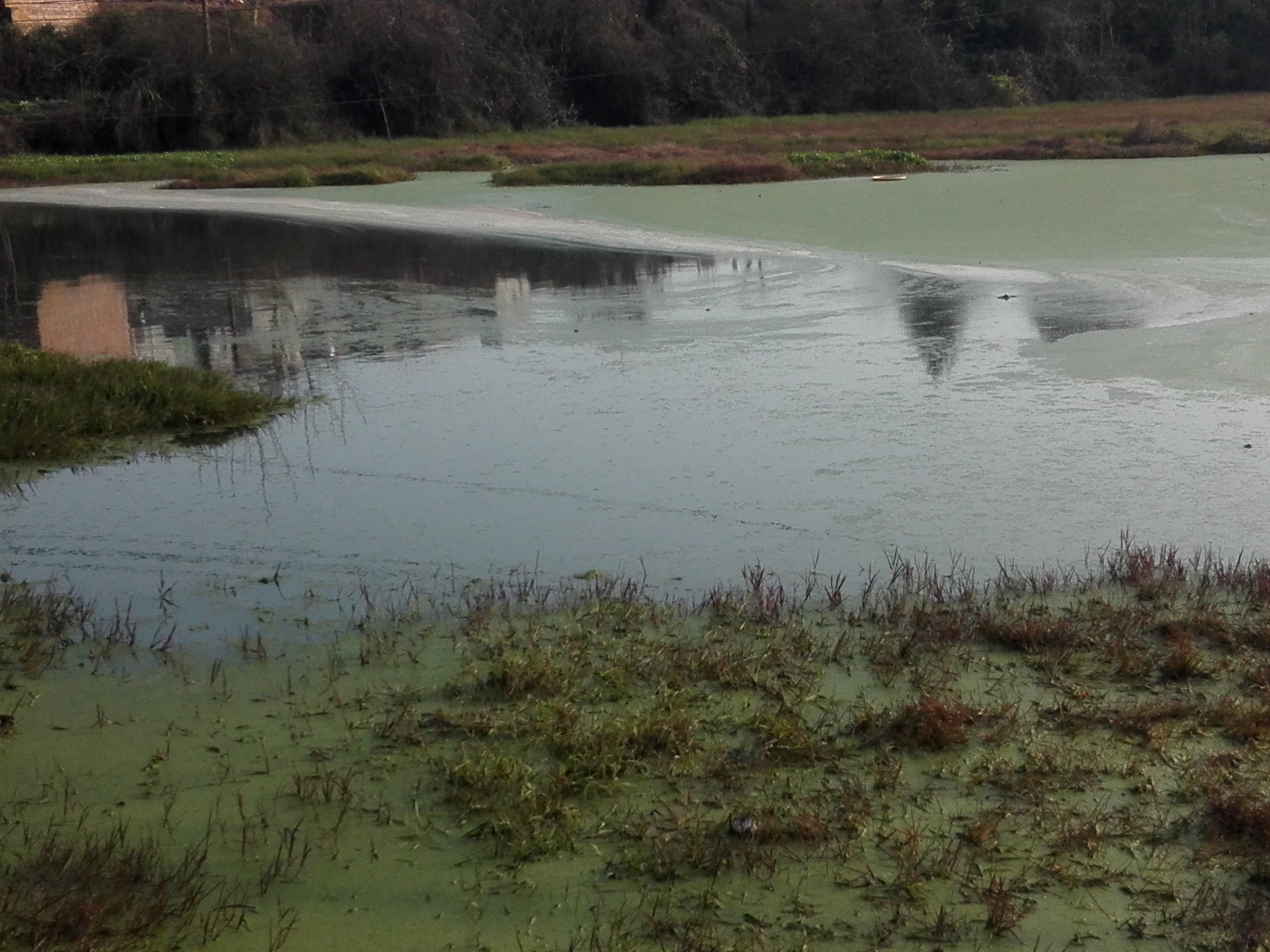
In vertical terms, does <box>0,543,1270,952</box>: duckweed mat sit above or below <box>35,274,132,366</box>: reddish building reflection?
below

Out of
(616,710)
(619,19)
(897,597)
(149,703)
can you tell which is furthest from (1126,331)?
(619,19)

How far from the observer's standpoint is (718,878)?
3.31 m

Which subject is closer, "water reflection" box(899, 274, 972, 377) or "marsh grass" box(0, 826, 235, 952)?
"marsh grass" box(0, 826, 235, 952)

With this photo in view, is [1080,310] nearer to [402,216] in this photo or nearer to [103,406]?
[103,406]

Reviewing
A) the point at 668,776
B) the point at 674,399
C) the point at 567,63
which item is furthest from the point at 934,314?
the point at 567,63

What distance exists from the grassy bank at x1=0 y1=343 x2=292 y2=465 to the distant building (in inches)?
1473

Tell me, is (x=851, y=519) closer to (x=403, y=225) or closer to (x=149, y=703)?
(x=149, y=703)

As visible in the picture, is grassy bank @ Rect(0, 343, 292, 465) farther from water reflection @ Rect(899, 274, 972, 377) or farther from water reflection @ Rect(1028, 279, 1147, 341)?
water reflection @ Rect(1028, 279, 1147, 341)

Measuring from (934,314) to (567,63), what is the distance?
3717 centimetres

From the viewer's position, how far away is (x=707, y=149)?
32875mm

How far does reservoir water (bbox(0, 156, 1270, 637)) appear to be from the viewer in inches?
238

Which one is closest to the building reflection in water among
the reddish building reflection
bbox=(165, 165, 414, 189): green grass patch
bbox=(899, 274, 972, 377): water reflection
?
the reddish building reflection

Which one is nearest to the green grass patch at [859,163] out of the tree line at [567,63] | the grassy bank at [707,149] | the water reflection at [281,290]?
the grassy bank at [707,149]

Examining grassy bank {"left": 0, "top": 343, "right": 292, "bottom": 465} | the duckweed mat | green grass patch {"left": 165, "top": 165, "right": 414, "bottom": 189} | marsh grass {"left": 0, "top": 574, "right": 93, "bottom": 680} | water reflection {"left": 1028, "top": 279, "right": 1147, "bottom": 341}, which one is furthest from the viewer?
green grass patch {"left": 165, "top": 165, "right": 414, "bottom": 189}
